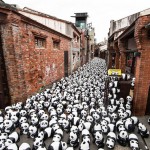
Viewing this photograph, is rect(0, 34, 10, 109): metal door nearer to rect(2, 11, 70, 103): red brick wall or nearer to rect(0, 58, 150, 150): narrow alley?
rect(2, 11, 70, 103): red brick wall

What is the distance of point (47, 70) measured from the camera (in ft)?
35.8

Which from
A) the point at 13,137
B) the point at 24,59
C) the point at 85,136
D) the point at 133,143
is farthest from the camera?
the point at 24,59

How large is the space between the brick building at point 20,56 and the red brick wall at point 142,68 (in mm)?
5541

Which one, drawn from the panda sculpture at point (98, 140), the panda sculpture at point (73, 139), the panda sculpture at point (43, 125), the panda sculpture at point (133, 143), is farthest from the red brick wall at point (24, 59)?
the panda sculpture at point (133, 143)

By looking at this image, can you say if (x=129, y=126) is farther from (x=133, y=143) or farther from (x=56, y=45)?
(x=56, y=45)

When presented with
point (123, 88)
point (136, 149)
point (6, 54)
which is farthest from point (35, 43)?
point (136, 149)

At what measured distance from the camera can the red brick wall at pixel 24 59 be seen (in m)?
6.90

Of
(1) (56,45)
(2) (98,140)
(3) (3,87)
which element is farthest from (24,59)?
(1) (56,45)

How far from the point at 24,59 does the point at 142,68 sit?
19.4 ft

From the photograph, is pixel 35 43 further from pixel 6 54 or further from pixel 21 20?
pixel 6 54

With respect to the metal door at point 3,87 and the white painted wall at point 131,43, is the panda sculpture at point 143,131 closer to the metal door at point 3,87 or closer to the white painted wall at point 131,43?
the white painted wall at point 131,43

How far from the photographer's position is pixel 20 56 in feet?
24.2

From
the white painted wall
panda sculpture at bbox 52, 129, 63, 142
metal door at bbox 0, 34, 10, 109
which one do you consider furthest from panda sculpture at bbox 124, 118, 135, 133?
the white painted wall

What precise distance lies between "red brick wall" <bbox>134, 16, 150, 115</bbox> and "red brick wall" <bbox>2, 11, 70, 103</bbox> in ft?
18.2
